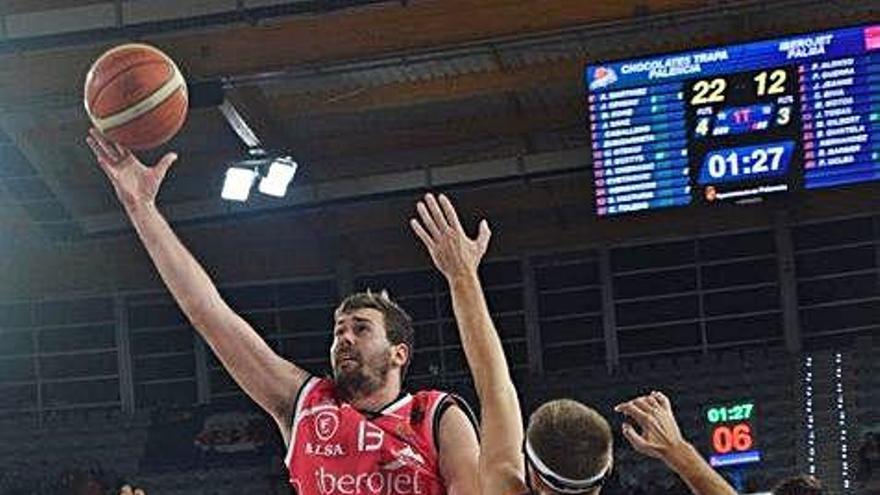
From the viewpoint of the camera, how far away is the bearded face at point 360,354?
4844mm

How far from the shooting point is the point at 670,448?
393cm

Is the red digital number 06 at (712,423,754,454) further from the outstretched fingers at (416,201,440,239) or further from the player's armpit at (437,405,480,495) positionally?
the outstretched fingers at (416,201,440,239)

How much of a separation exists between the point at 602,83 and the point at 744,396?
6830 millimetres

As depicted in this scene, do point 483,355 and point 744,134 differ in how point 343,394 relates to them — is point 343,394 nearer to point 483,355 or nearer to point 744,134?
point 483,355

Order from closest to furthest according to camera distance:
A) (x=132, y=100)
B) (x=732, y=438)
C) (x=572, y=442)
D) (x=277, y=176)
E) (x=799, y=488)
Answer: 1. (x=572, y=442)
2. (x=799, y=488)
3. (x=132, y=100)
4. (x=277, y=176)
5. (x=732, y=438)

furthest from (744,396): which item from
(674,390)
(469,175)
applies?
(469,175)

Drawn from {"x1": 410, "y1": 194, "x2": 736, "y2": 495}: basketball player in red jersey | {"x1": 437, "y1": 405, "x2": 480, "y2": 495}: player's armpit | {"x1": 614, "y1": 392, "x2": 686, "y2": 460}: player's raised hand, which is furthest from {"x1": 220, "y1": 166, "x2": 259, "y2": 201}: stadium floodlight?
{"x1": 614, "y1": 392, "x2": 686, "y2": 460}: player's raised hand

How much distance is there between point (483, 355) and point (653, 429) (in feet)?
1.47

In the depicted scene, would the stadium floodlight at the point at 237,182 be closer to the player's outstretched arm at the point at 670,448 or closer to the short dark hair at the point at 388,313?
the short dark hair at the point at 388,313

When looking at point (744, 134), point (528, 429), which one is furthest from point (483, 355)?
point (744, 134)

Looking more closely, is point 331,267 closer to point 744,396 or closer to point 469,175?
point 469,175

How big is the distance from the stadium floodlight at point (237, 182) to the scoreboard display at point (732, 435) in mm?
5798

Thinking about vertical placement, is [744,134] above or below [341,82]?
below

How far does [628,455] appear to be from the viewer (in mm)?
19562
